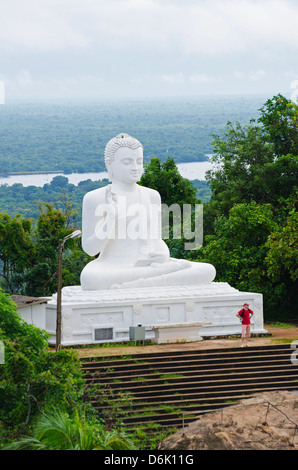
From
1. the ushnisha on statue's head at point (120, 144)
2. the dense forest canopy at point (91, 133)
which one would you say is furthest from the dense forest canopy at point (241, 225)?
the dense forest canopy at point (91, 133)

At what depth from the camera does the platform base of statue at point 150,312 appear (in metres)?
20.8

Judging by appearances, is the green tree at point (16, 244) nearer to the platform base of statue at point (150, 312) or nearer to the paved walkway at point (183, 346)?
the platform base of statue at point (150, 312)

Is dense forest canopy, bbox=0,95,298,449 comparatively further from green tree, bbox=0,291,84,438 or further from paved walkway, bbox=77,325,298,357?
green tree, bbox=0,291,84,438

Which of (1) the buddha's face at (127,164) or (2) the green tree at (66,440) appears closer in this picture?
(2) the green tree at (66,440)

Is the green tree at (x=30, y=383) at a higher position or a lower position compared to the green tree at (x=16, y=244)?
lower

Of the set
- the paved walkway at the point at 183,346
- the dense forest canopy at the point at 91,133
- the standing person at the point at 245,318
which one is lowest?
the paved walkway at the point at 183,346

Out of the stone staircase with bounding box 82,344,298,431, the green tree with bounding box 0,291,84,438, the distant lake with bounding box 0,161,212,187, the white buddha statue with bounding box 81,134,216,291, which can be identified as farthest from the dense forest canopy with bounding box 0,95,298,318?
the distant lake with bounding box 0,161,212,187

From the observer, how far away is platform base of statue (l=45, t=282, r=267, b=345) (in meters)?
20.8

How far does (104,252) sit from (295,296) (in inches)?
479

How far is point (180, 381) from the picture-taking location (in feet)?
60.0

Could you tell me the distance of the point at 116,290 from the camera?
21719 mm

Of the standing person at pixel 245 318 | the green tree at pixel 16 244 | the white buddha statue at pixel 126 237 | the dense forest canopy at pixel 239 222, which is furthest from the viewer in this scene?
the green tree at pixel 16 244

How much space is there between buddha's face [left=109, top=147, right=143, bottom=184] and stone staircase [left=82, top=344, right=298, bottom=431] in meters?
6.20
